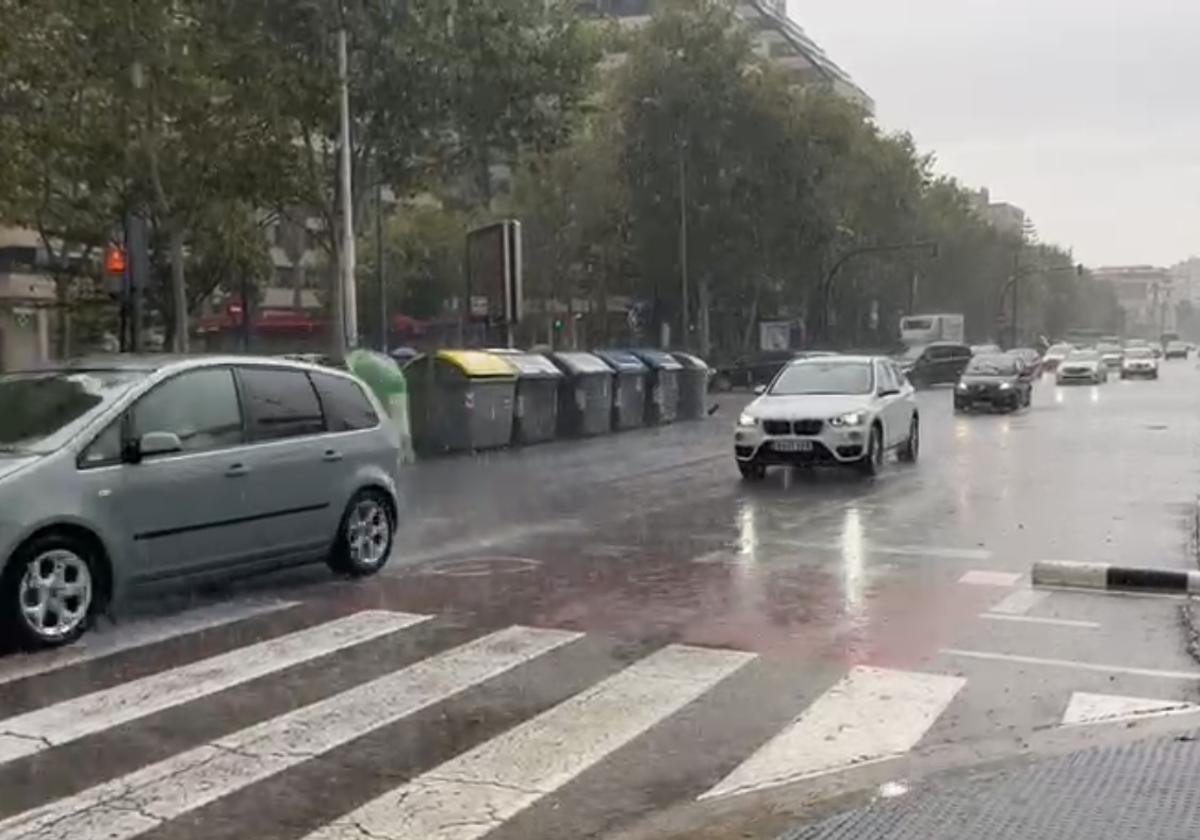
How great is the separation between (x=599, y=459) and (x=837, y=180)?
37369 millimetres

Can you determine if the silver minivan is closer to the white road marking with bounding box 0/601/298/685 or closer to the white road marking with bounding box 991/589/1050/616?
the white road marking with bounding box 0/601/298/685

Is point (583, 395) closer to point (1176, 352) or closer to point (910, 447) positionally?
point (910, 447)

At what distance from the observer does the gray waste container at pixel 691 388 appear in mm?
31766

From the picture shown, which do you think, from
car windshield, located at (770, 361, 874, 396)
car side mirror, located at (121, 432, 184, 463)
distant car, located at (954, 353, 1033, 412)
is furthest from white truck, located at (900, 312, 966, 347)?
car side mirror, located at (121, 432, 184, 463)

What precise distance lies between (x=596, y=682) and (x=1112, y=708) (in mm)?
2529

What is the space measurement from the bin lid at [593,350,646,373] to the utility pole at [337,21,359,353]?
5230 millimetres

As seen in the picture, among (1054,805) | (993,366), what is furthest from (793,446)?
(993,366)

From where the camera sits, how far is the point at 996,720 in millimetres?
6551

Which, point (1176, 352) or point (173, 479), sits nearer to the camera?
point (173, 479)

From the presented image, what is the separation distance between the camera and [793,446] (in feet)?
56.4

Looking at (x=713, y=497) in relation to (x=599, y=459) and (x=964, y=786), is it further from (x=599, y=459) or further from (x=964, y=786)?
(x=964, y=786)

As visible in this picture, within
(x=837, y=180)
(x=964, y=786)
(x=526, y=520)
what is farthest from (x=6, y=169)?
(x=837, y=180)

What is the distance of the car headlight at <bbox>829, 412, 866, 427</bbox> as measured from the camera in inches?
675

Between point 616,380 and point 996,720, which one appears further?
point 616,380
